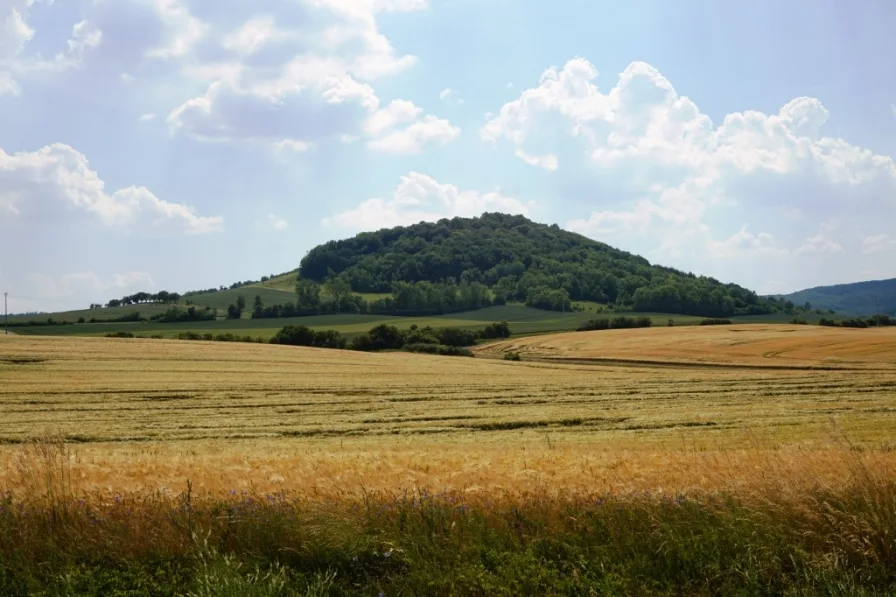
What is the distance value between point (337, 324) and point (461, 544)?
95.0m

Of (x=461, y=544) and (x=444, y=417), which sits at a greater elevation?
(x=461, y=544)

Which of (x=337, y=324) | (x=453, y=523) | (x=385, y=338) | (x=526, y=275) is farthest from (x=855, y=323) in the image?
(x=526, y=275)

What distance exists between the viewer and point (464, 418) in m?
24.7

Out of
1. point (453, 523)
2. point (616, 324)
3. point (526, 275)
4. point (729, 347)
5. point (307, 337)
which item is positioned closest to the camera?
point (453, 523)

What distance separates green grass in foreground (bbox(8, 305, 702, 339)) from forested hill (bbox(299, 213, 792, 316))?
38.3ft

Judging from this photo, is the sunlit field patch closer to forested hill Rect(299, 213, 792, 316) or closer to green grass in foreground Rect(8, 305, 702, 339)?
green grass in foreground Rect(8, 305, 702, 339)

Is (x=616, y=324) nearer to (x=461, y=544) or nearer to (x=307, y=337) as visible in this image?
(x=307, y=337)

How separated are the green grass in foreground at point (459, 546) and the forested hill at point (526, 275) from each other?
367ft

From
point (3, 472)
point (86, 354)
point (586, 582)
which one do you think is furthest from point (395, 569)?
point (86, 354)

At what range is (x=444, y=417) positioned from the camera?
24.9 metres

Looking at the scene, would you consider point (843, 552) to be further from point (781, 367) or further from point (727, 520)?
point (781, 367)

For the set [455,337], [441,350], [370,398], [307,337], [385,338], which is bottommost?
[441,350]

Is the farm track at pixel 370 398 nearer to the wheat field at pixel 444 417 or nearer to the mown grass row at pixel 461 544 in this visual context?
the wheat field at pixel 444 417

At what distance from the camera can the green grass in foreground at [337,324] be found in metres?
91.2
